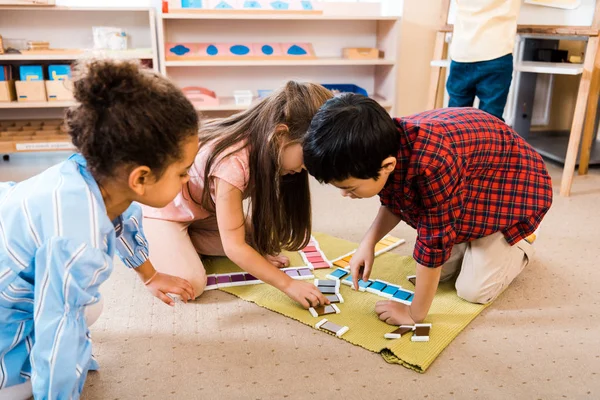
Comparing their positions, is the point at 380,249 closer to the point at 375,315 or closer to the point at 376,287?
the point at 376,287

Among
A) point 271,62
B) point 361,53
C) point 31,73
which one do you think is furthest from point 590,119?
point 31,73

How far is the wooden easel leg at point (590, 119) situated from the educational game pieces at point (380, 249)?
119 cm

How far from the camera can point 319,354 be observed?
3.92ft

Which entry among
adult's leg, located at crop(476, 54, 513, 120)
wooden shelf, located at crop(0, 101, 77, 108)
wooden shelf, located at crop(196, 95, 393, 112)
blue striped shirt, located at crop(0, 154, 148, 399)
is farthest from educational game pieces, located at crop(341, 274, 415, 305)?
wooden shelf, located at crop(0, 101, 77, 108)

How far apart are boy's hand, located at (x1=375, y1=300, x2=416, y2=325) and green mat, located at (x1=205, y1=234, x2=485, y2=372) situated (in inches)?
0.6

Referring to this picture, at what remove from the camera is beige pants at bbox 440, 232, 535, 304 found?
138 centimetres

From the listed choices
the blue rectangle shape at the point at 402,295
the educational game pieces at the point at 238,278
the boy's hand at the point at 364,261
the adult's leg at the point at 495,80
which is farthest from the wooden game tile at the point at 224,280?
the adult's leg at the point at 495,80

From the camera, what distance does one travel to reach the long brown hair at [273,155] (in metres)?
1.24

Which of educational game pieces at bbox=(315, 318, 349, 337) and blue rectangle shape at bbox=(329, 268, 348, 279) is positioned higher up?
educational game pieces at bbox=(315, 318, 349, 337)

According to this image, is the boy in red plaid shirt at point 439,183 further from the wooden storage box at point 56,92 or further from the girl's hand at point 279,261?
the wooden storage box at point 56,92

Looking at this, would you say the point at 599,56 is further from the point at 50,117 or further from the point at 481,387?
the point at 50,117

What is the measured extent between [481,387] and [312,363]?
350 millimetres

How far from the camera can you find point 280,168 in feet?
4.20

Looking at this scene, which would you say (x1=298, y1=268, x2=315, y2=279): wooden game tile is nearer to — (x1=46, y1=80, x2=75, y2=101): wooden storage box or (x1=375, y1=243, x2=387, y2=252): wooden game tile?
(x1=375, y1=243, x2=387, y2=252): wooden game tile
